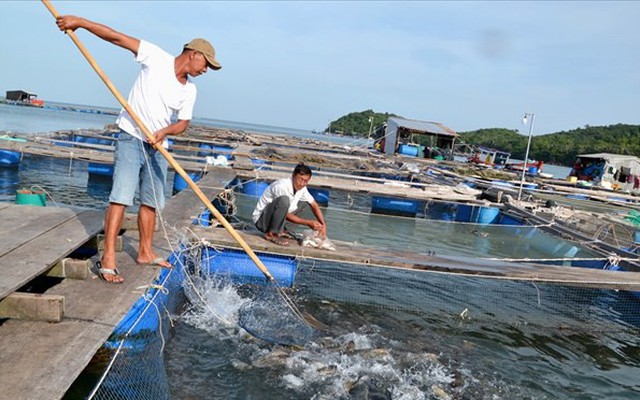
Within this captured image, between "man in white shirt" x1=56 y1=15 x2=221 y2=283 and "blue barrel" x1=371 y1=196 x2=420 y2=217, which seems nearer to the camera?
"man in white shirt" x1=56 y1=15 x2=221 y2=283

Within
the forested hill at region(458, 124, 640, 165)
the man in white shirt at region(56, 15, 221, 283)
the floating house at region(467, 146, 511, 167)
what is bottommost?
the man in white shirt at region(56, 15, 221, 283)

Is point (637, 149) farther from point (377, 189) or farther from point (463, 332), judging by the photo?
point (463, 332)

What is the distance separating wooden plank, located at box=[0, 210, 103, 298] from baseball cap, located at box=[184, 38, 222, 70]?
202cm

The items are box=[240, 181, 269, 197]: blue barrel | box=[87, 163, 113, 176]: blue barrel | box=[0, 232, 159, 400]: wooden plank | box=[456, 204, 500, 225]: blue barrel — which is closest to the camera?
box=[0, 232, 159, 400]: wooden plank

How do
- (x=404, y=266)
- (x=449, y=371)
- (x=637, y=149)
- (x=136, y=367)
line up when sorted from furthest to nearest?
(x=637, y=149), (x=404, y=266), (x=449, y=371), (x=136, y=367)

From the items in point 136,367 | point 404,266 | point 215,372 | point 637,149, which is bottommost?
point 215,372

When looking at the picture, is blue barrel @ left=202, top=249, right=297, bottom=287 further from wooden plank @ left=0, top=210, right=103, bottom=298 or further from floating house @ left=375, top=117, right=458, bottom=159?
floating house @ left=375, top=117, right=458, bottom=159

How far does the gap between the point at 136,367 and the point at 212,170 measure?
A: 8.78 m

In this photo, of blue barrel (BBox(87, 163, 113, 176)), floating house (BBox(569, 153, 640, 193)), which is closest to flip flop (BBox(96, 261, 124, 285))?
blue barrel (BBox(87, 163, 113, 176))

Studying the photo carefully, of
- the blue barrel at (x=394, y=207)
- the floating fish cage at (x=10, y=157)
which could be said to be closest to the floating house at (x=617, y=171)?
the blue barrel at (x=394, y=207)

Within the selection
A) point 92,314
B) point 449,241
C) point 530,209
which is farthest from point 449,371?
point 530,209

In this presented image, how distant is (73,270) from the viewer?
3803mm

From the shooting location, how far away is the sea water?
4434mm

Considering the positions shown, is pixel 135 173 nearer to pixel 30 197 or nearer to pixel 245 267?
pixel 245 267
